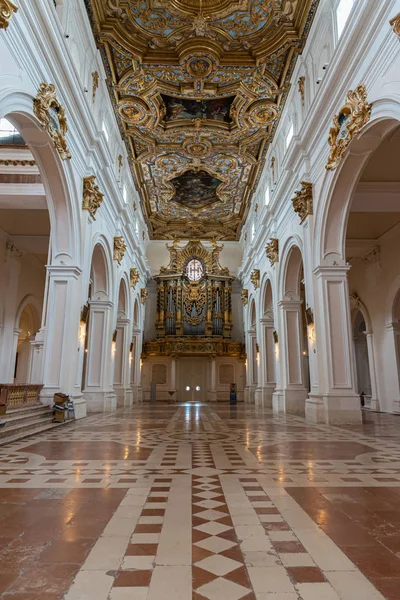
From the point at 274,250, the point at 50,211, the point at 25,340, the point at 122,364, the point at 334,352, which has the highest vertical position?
the point at 274,250

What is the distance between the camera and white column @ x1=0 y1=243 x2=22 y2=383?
1594 centimetres

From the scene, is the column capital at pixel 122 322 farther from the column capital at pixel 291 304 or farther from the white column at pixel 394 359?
the white column at pixel 394 359

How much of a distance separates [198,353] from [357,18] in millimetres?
18111

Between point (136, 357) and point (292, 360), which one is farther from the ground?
point (136, 357)

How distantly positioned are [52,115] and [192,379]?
59.1 ft

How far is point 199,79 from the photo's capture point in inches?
486

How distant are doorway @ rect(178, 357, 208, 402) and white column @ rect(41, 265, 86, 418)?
1366cm

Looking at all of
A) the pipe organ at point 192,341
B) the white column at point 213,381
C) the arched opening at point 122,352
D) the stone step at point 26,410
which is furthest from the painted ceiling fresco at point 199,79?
the white column at point 213,381

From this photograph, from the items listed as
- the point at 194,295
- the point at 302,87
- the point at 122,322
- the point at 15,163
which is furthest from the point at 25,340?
the point at 302,87

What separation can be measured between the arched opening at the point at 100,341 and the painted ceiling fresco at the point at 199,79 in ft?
16.6

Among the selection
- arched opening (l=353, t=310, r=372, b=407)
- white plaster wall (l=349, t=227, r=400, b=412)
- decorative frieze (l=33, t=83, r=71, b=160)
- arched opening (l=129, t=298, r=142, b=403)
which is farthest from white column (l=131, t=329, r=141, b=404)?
decorative frieze (l=33, t=83, r=71, b=160)

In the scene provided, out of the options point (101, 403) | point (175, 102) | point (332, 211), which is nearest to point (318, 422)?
→ point (332, 211)

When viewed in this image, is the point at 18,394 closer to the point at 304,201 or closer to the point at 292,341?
the point at 304,201

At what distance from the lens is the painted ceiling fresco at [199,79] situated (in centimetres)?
1027
